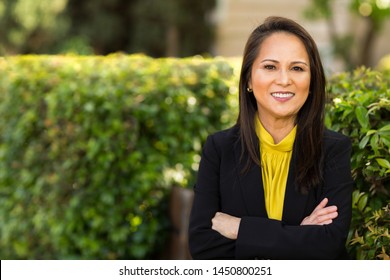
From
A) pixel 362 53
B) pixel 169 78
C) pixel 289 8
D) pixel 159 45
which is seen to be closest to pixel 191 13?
pixel 159 45

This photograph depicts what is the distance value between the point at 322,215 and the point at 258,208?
24 centimetres

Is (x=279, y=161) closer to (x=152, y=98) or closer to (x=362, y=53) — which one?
(x=152, y=98)

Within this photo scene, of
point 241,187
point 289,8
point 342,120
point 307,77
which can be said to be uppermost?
point 289,8

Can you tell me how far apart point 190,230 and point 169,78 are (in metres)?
2.30

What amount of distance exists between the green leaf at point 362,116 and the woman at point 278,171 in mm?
263

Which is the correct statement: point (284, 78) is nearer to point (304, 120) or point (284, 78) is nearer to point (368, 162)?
point (304, 120)

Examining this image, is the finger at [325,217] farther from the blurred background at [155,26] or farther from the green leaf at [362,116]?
the blurred background at [155,26]

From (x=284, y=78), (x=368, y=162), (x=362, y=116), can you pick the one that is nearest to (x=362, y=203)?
(x=368, y=162)

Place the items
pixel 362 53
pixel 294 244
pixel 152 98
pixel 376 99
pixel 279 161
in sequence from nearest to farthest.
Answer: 1. pixel 294 244
2. pixel 279 161
3. pixel 376 99
4. pixel 152 98
5. pixel 362 53

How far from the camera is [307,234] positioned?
2598 millimetres

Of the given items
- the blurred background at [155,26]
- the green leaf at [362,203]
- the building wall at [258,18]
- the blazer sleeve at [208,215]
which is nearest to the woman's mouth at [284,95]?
the blazer sleeve at [208,215]

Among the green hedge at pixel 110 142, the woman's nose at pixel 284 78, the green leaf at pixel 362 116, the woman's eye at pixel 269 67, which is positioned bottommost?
the green hedge at pixel 110 142

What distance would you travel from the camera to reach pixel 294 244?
2.59 metres

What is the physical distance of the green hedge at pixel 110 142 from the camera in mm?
4879
